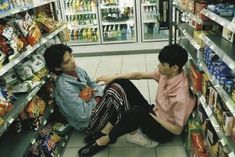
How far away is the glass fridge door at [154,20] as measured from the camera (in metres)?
5.38

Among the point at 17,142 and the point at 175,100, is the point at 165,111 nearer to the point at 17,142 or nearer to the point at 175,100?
the point at 175,100

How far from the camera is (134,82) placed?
4.38m

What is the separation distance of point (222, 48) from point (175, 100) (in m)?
0.71

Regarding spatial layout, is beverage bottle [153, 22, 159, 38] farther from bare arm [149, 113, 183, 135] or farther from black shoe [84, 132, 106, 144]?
bare arm [149, 113, 183, 135]

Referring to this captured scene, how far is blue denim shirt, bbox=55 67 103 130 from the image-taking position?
263 centimetres

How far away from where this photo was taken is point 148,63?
16.8 ft

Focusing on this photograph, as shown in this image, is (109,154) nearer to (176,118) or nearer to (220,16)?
(176,118)

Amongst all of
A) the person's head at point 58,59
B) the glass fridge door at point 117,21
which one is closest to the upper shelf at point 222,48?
the person's head at point 58,59

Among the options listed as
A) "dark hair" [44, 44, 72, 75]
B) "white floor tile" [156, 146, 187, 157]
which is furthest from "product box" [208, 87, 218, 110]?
"dark hair" [44, 44, 72, 75]

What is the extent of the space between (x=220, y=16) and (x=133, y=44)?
12.8ft

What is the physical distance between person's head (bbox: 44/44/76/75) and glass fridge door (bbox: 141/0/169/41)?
3173mm

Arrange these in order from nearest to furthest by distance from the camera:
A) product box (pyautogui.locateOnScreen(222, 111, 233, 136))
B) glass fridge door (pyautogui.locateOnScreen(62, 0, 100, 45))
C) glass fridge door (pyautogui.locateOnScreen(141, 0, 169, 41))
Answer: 1. product box (pyautogui.locateOnScreen(222, 111, 233, 136))
2. glass fridge door (pyautogui.locateOnScreen(141, 0, 169, 41))
3. glass fridge door (pyautogui.locateOnScreen(62, 0, 100, 45))

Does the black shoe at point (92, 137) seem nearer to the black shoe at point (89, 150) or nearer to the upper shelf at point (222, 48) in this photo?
the black shoe at point (89, 150)

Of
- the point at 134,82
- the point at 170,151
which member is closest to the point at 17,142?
the point at 170,151
